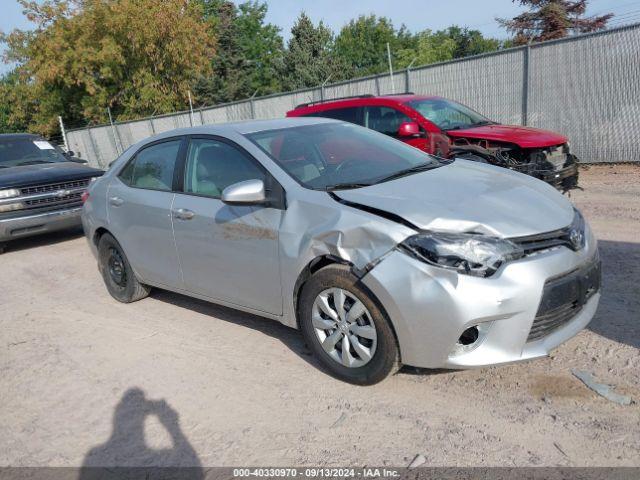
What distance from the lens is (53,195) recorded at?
848cm

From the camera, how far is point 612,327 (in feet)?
12.6

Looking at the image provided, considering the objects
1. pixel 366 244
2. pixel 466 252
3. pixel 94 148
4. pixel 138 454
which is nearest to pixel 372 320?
pixel 366 244

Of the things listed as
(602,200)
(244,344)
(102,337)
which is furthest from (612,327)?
(602,200)

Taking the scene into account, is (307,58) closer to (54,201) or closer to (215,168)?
(54,201)

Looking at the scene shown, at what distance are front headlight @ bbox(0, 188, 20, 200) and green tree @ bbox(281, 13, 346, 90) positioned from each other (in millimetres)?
32699

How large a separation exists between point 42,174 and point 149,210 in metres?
4.83

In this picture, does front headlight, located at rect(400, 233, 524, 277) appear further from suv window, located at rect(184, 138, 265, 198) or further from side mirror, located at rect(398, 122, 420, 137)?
side mirror, located at rect(398, 122, 420, 137)

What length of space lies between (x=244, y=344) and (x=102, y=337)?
1343 millimetres

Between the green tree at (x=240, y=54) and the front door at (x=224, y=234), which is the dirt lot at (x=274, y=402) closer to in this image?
the front door at (x=224, y=234)

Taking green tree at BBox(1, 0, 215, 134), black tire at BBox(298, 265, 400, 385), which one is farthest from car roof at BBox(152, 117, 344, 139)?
green tree at BBox(1, 0, 215, 134)

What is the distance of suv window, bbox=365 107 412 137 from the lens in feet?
27.6

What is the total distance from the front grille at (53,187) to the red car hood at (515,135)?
587 cm

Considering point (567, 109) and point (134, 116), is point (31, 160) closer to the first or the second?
point (567, 109)

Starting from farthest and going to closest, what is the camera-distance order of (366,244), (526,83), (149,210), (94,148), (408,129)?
(94,148) → (526,83) → (408,129) → (149,210) → (366,244)
